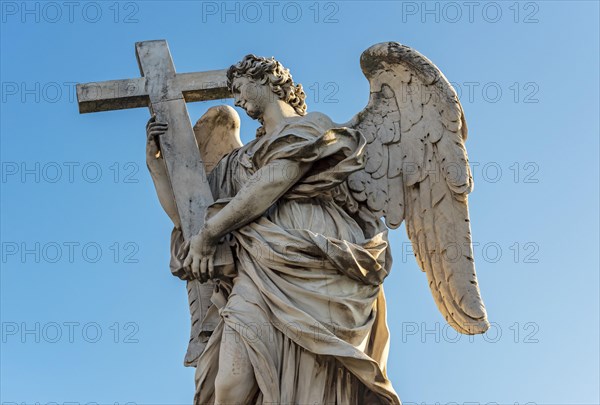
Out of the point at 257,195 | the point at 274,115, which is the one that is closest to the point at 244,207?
the point at 257,195

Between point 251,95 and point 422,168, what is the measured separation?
1.35m

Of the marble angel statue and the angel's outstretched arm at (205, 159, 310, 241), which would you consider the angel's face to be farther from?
the angel's outstretched arm at (205, 159, 310, 241)

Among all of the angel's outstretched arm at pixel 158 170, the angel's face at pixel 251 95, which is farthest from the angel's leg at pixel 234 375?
the angel's face at pixel 251 95

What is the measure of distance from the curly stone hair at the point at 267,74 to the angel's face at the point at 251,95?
1.3 inches

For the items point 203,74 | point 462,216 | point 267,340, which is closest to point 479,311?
point 462,216

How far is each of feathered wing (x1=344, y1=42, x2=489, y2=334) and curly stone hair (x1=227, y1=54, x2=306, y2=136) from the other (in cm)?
51

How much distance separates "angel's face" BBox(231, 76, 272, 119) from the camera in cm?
1223

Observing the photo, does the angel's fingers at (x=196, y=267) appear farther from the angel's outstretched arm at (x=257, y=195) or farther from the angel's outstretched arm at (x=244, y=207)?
the angel's outstretched arm at (x=257, y=195)

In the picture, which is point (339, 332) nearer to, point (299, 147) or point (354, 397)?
Answer: point (354, 397)

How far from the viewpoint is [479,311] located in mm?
11984

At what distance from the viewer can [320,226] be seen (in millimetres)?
11852

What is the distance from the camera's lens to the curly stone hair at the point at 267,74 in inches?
482

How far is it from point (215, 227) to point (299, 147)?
814 mm

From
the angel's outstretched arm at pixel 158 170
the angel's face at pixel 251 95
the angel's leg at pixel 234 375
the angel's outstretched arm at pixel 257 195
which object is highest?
the angel's face at pixel 251 95
